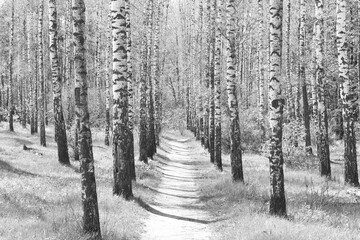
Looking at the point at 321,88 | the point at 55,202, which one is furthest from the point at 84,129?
the point at 321,88

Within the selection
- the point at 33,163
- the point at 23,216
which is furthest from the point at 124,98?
the point at 33,163

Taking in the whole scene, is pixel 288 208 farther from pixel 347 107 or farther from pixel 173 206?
pixel 347 107

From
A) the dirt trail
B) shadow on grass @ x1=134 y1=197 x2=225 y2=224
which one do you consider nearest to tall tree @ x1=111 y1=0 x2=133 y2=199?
shadow on grass @ x1=134 y1=197 x2=225 y2=224

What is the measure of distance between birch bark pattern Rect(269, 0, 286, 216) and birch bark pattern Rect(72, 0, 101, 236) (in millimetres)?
4359

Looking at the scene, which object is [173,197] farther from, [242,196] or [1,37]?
[1,37]

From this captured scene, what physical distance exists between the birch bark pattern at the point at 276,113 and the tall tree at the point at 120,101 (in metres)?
4.32

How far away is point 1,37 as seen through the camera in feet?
161

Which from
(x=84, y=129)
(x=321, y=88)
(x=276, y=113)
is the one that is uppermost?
(x=321, y=88)

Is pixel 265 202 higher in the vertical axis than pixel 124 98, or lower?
lower

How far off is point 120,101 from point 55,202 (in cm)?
344

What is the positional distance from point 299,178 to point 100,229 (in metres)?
9.76

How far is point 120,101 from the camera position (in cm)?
1151

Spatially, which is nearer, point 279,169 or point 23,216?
point 23,216

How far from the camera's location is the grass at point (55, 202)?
738 cm
